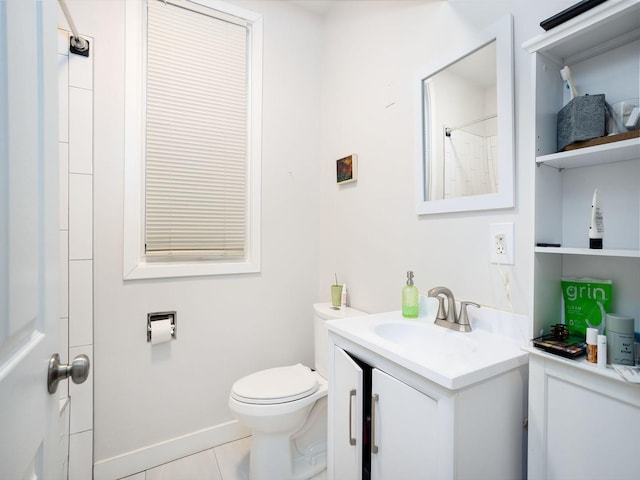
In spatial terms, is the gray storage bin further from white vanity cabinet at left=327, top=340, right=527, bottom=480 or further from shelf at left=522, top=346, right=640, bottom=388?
white vanity cabinet at left=327, top=340, right=527, bottom=480

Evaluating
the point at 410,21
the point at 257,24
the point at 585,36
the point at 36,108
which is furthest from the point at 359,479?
the point at 257,24

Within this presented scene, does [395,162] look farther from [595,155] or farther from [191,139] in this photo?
[191,139]

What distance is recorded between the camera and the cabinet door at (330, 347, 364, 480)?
1114 millimetres

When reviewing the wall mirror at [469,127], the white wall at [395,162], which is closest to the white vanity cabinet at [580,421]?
the white wall at [395,162]

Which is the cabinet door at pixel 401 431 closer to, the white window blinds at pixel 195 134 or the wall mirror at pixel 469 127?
the wall mirror at pixel 469 127

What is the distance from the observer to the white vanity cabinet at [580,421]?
725 mm

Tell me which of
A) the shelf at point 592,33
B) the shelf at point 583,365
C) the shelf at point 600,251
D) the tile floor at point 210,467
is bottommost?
the tile floor at point 210,467

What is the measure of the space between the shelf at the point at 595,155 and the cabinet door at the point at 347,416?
0.88 meters

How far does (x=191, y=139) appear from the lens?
1794 mm

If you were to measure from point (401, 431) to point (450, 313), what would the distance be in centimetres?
49

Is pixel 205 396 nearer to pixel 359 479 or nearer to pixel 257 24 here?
pixel 359 479

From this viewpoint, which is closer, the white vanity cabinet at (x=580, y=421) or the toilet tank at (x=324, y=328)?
A: the white vanity cabinet at (x=580, y=421)

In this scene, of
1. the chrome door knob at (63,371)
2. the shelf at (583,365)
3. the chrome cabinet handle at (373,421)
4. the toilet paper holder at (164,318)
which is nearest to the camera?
the chrome door knob at (63,371)

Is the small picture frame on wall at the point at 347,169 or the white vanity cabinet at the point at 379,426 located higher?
the small picture frame on wall at the point at 347,169
